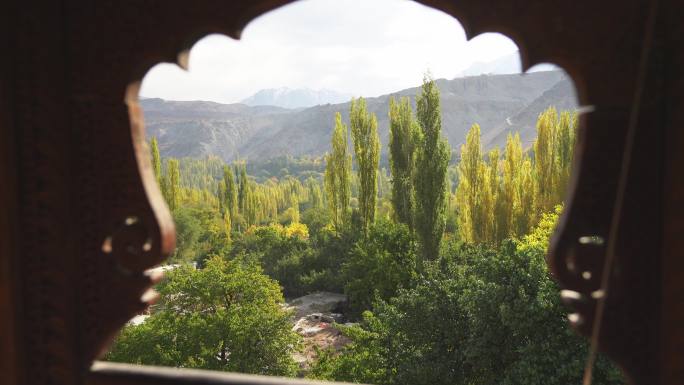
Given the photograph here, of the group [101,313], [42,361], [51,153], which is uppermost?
[51,153]

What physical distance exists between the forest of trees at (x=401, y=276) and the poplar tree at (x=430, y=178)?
41 mm

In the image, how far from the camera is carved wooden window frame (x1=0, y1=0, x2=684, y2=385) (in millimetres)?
948

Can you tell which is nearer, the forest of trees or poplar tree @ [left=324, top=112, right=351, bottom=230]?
the forest of trees

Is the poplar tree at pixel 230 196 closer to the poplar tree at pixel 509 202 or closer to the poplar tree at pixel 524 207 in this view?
the poplar tree at pixel 509 202

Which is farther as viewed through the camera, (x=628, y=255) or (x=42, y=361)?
(x=42, y=361)

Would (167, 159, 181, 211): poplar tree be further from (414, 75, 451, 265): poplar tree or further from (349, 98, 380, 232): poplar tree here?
(414, 75, 451, 265): poplar tree

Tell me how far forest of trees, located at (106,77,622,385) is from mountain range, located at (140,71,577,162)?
64.3 meters

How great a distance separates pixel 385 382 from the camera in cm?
689

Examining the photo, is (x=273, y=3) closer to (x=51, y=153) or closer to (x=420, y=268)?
(x=51, y=153)

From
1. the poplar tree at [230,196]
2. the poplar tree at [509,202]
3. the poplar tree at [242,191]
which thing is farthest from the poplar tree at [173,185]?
the poplar tree at [509,202]

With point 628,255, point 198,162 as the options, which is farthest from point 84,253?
point 198,162

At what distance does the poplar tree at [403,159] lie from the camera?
49.5 feet

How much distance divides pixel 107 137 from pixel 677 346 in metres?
1.30

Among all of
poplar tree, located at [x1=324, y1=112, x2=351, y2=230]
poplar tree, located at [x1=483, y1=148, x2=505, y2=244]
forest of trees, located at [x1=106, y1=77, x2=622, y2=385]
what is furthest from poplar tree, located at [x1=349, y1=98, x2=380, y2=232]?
poplar tree, located at [x1=483, y1=148, x2=505, y2=244]
